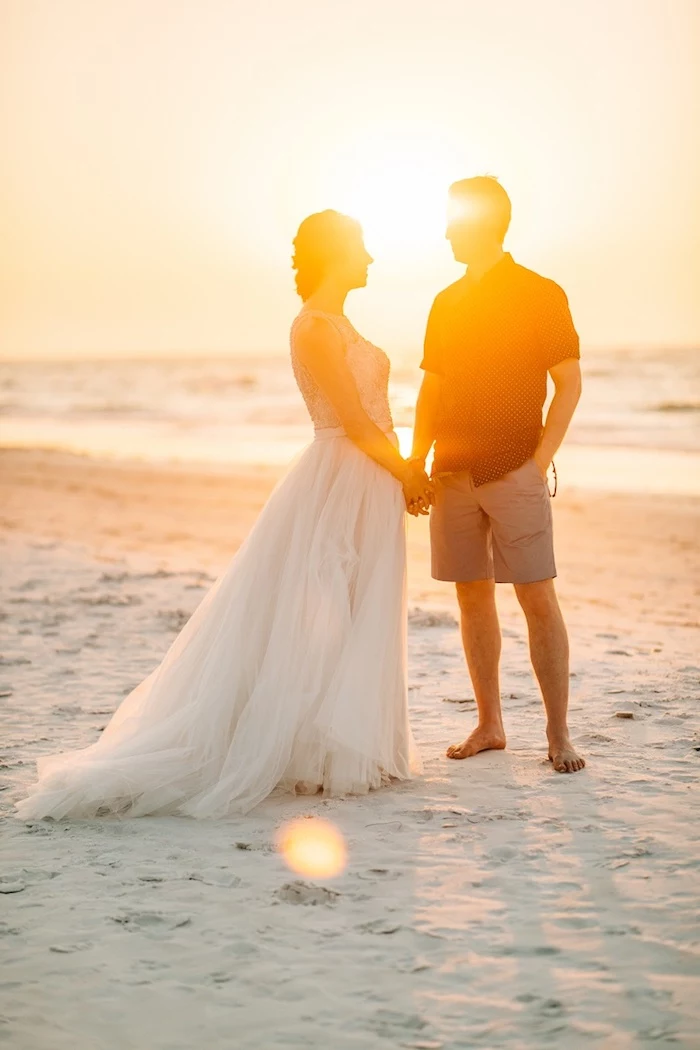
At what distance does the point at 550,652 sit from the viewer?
4.61 metres

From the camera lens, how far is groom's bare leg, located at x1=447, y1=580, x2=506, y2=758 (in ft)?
15.9

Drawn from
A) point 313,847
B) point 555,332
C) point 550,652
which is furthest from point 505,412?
point 313,847

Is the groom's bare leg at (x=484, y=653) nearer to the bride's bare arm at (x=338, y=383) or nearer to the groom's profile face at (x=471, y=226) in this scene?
the bride's bare arm at (x=338, y=383)

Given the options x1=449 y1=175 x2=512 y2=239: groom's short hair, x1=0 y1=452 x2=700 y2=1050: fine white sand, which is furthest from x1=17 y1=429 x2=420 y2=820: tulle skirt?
x1=449 y1=175 x2=512 y2=239: groom's short hair

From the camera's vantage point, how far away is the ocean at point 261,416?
17.8 meters

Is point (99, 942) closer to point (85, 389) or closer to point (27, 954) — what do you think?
point (27, 954)

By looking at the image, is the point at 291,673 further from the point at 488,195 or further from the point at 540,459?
the point at 488,195

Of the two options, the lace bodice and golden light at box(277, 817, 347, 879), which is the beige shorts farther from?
golden light at box(277, 817, 347, 879)

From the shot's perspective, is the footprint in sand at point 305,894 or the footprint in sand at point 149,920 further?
the footprint in sand at point 305,894

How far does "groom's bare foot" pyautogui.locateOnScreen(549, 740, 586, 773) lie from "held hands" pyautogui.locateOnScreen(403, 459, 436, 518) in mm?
1105

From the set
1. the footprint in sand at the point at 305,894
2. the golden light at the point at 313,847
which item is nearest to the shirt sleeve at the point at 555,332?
the golden light at the point at 313,847

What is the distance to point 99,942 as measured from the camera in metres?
3.09

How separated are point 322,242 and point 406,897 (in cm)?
249

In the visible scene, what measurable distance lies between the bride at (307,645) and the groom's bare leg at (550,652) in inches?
21.3
